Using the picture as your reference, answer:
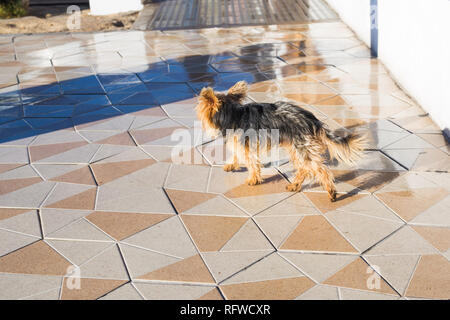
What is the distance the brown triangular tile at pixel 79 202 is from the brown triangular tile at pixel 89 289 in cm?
122

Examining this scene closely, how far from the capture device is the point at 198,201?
5.18 meters

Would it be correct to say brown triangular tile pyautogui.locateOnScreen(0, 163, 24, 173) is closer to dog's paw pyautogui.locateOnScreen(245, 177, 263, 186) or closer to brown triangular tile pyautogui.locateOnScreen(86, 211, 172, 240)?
brown triangular tile pyautogui.locateOnScreen(86, 211, 172, 240)

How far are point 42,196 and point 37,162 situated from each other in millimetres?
920

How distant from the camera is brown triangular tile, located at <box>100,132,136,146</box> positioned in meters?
6.56

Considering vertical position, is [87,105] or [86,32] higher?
[86,32]

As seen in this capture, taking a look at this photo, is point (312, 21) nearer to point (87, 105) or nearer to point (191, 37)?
point (191, 37)

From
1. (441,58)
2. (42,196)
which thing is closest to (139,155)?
(42,196)

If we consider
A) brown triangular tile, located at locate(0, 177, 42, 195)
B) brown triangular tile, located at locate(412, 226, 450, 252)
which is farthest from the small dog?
brown triangular tile, located at locate(0, 177, 42, 195)

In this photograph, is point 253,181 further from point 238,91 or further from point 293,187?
point 238,91

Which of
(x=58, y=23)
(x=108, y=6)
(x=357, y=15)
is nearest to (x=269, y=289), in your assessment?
(x=357, y=15)

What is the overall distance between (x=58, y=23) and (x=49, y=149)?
8.10m

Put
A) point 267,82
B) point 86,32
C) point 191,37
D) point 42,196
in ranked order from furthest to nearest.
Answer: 1. point 86,32
2. point 191,37
3. point 267,82
4. point 42,196

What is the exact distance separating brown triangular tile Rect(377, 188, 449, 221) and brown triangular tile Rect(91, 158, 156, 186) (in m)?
2.75

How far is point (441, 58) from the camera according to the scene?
678 centimetres
